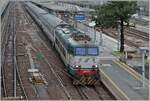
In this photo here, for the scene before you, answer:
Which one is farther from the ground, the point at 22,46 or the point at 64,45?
the point at 64,45

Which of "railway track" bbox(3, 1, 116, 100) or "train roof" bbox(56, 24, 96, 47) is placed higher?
"train roof" bbox(56, 24, 96, 47)

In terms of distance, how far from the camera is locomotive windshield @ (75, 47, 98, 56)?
26.5 m

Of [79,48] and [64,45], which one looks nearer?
[79,48]

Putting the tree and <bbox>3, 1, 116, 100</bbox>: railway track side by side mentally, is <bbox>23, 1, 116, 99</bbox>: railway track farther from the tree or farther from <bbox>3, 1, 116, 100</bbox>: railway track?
the tree

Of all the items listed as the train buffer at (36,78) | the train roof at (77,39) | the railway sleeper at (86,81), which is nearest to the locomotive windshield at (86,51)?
the train roof at (77,39)

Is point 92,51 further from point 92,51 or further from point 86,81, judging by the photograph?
point 86,81

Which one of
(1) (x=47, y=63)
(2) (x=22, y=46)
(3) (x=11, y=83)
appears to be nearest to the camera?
(3) (x=11, y=83)

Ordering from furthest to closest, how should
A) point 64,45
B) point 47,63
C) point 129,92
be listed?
point 47,63 → point 64,45 → point 129,92

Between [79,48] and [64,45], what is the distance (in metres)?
3.59

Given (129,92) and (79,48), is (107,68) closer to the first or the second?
(79,48)

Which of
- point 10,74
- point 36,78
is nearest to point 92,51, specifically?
point 36,78

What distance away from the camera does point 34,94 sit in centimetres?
2444

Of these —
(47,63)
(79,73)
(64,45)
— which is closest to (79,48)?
(79,73)

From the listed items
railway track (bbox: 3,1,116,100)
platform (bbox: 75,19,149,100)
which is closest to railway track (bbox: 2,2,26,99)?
railway track (bbox: 3,1,116,100)
